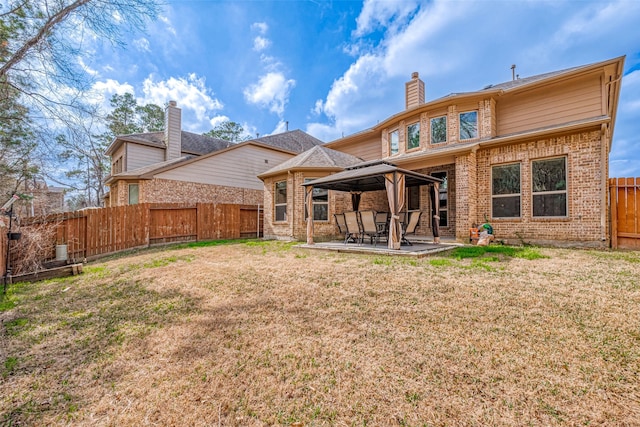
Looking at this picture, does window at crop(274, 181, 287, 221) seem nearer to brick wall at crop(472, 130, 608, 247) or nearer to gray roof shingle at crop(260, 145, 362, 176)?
gray roof shingle at crop(260, 145, 362, 176)

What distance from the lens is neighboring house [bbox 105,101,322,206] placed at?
13.7m

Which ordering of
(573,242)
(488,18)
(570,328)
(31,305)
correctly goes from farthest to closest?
(488,18)
(573,242)
(31,305)
(570,328)

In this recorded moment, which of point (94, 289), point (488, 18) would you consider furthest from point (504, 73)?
point (94, 289)

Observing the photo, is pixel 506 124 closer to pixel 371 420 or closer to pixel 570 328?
pixel 570 328

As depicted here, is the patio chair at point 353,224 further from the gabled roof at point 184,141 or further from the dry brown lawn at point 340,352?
the gabled roof at point 184,141

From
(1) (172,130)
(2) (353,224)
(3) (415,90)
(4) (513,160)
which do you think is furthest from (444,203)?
(1) (172,130)

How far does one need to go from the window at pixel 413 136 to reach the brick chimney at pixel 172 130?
13.9 m

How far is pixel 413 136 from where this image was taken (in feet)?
38.1

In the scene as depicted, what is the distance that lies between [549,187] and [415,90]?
22.8ft

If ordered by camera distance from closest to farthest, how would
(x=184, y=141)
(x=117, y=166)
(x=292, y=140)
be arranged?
(x=117, y=166), (x=184, y=141), (x=292, y=140)

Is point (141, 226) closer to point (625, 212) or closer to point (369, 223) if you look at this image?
point (369, 223)

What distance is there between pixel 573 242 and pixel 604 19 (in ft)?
24.2

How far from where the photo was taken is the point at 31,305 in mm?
4535

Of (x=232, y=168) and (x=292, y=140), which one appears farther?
(x=292, y=140)
